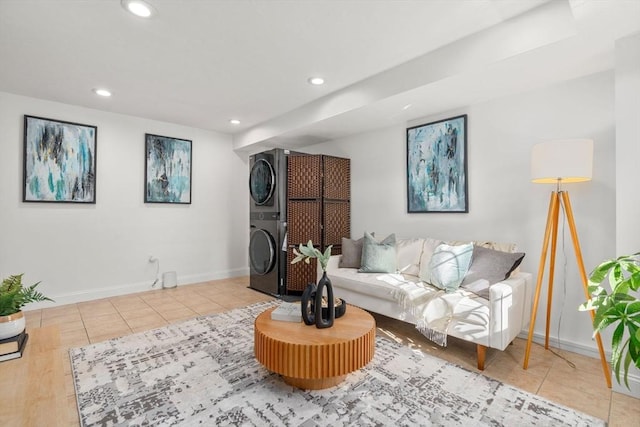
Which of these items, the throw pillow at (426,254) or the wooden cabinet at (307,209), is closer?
the throw pillow at (426,254)

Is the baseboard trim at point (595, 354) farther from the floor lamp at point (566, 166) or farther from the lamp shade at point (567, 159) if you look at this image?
the lamp shade at point (567, 159)

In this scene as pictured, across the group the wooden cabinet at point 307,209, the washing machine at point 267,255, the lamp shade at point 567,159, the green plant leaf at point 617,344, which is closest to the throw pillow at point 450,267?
the lamp shade at point 567,159

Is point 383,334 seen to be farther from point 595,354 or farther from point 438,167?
point 438,167

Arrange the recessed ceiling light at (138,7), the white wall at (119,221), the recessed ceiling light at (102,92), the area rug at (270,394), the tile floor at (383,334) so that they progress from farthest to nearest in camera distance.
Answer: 1. the white wall at (119,221)
2. the recessed ceiling light at (102,92)
3. the recessed ceiling light at (138,7)
4. the tile floor at (383,334)
5. the area rug at (270,394)

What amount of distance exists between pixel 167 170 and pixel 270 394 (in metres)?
3.77

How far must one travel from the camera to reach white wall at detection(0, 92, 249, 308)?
3.44m

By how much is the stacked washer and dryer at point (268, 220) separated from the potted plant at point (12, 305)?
2812mm

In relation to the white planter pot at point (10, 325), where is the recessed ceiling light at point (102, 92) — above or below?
above

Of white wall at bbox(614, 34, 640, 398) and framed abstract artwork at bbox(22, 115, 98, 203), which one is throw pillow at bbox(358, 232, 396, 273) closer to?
white wall at bbox(614, 34, 640, 398)

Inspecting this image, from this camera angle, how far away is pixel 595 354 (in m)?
2.38

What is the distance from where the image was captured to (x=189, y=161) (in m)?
4.74

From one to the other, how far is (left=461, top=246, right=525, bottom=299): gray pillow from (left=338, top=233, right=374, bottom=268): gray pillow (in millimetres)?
1197

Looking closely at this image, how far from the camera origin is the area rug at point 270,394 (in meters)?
1.63

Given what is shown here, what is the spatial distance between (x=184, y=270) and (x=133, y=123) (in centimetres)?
228
